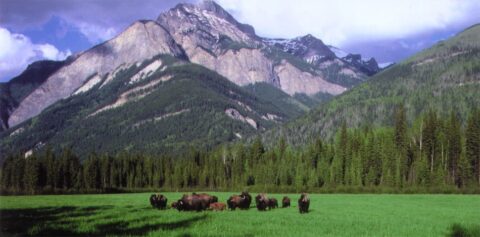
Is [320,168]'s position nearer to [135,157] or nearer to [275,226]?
[135,157]

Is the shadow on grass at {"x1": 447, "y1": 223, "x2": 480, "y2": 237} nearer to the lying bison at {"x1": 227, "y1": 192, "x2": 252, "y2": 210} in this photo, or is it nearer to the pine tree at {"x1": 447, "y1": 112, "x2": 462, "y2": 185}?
the lying bison at {"x1": 227, "y1": 192, "x2": 252, "y2": 210}

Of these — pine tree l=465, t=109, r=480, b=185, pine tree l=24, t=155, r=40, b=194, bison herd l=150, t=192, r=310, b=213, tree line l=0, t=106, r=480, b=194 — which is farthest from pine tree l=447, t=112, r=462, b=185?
pine tree l=24, t=155, r=40, b=194

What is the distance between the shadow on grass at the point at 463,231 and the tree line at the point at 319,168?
70.9m

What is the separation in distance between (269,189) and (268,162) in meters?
37.1

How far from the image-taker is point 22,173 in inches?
5571

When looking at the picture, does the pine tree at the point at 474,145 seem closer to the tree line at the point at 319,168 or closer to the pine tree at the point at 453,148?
the tree line at the point at 319,168

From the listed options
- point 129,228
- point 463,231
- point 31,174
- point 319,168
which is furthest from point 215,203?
point 31,174

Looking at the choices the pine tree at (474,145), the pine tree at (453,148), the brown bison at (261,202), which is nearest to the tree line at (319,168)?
the pine tree at (474,145)

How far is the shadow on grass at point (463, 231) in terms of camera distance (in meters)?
26.8

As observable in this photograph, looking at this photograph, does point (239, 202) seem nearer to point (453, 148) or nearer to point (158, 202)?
point (158, 202)

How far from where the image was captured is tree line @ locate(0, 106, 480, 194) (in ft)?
378

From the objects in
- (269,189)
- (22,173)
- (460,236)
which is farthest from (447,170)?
(22,173)

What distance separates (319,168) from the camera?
445 feet

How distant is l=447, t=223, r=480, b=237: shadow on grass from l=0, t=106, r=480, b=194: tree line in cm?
7090
